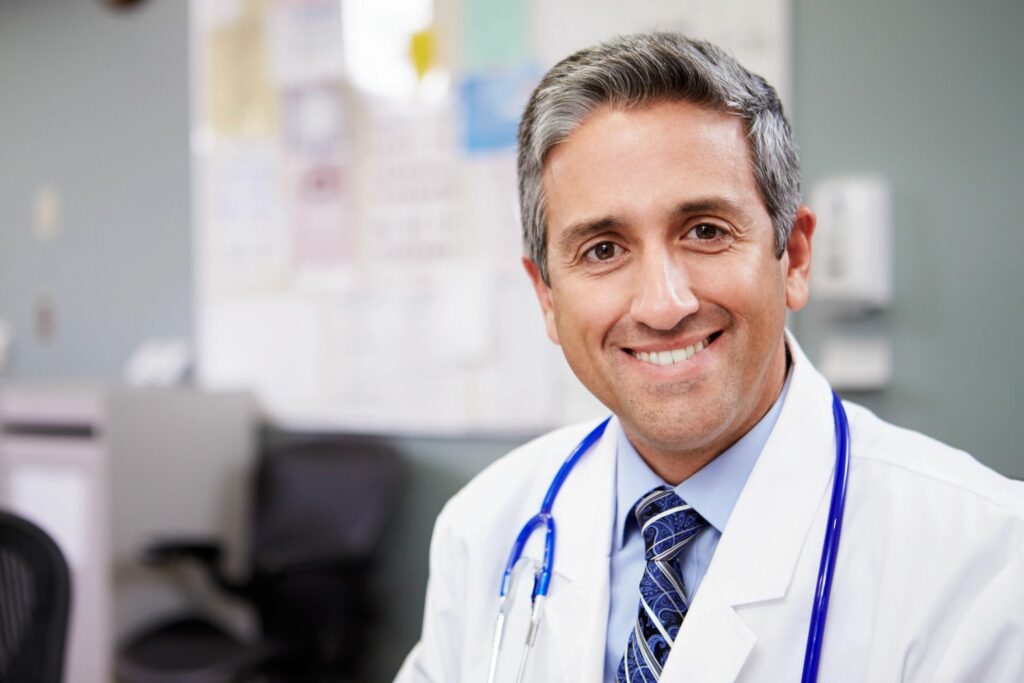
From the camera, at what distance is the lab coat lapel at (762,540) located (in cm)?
81

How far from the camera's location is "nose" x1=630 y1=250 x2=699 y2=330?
32.2 inches

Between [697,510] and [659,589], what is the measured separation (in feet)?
0.31

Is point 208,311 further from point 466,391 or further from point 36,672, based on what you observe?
point 36,672

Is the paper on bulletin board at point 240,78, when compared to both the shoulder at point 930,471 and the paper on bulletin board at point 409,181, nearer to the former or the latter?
the paper on bulletin board at point 409,181

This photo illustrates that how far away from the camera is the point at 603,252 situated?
90cm

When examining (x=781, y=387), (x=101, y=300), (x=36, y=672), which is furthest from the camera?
(x=101, y=300)

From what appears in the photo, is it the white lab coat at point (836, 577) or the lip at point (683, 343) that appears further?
the lip at point (683, 343)

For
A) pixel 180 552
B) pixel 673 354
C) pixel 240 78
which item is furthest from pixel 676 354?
pixel 240 78

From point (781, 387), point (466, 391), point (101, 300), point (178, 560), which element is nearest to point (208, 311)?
point (101, 300)

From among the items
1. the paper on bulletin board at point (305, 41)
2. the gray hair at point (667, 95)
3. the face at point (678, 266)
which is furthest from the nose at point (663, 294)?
the paper on bulletin board at point (305, 41)

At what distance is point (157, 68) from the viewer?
2693 mm

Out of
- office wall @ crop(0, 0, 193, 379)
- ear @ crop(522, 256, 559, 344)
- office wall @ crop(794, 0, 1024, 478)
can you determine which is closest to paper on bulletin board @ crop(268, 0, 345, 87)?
office wall @ crop(0, 0, 193, 379)

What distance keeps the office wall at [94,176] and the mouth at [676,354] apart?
6.91 ft

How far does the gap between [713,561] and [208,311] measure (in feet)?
6.80
